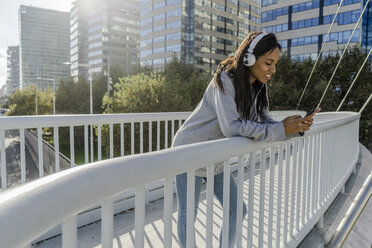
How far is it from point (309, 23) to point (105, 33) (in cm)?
7415

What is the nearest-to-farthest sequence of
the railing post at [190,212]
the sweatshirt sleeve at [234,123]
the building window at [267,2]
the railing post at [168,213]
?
the railing post at [168,213]
the railing post at [190,212]
the sweatshirt sleeve at [234,123]
the building window at [267,2]

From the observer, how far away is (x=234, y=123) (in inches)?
67.9

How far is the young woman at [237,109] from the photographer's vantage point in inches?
68.8

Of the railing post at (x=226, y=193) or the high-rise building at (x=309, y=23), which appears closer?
the railing post at (x=226, y=193)

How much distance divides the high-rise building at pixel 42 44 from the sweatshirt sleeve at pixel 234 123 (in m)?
151

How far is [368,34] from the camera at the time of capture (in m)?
46.4

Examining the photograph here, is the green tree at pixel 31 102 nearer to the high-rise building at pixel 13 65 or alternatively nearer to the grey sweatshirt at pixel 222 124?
the grey sweatshirt at pixel 222 124

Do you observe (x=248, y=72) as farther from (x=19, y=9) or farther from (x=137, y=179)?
(x=19, y=9)

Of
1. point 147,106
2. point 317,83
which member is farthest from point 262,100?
point 317,83

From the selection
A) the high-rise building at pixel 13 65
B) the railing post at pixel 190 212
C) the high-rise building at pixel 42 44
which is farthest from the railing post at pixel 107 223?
the high-rise building at pixel 13 65

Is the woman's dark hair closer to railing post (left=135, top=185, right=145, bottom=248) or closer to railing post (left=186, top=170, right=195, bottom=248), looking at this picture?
railing post (left=186, top=170, right=195, bottom=248)

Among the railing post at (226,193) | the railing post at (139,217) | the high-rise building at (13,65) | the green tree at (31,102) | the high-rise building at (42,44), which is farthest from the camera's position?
the high-rise building at (13,65)

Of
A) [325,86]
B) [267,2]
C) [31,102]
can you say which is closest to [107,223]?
[325,86]

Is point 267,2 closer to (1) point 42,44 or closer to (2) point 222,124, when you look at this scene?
(2) point 222,124
